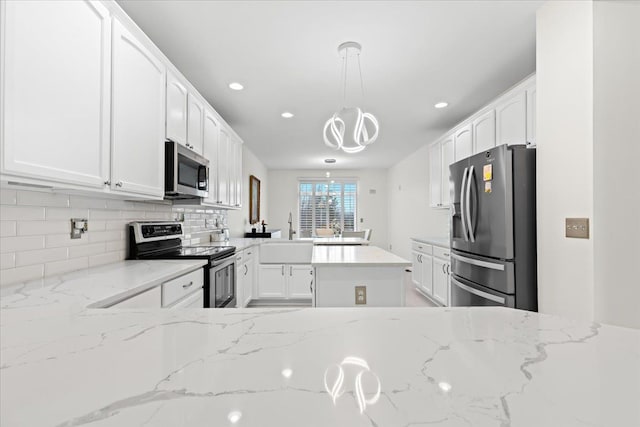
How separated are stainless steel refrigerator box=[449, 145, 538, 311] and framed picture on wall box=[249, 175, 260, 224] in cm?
429

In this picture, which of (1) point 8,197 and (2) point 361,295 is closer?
(1) point 8,197

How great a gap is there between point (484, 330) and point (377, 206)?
26.3 ft

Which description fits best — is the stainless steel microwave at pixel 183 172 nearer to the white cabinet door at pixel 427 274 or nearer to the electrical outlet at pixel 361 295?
the electrical outlet at pixel 361 295

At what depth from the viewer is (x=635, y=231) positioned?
1645 millimetres

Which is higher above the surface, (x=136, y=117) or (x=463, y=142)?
(x=463, y=142)

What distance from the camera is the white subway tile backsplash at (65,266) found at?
63.9 inches

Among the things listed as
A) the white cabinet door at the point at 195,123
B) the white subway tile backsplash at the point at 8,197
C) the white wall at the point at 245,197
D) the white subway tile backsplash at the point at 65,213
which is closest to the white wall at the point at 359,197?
the white wall at the point at 245,197

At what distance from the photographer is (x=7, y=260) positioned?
4.64ft

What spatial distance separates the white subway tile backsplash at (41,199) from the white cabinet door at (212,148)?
144cm

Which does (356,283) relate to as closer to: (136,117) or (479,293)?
(479,293)

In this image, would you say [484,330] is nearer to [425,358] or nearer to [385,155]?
[425,358]

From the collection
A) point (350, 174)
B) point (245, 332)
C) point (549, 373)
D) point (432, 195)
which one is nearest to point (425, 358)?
point (549, 373)

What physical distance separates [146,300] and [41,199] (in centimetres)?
75

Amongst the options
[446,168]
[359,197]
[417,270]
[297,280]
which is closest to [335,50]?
[446,168]
